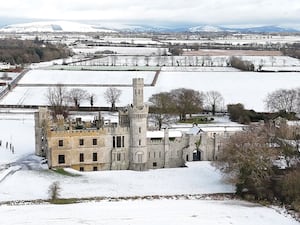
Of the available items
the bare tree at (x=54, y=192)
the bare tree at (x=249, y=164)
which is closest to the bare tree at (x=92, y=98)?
the bare tree at (x=54, y=192)

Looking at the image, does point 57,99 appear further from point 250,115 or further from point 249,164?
point 249,164

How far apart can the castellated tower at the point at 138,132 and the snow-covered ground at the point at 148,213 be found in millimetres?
10215

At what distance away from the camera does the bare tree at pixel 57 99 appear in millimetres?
76250

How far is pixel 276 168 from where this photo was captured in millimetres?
44281

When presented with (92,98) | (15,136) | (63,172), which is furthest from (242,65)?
(63,172)

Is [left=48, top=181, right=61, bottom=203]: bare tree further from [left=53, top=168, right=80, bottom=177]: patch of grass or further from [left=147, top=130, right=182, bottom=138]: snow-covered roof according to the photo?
[left=147, top=130, right=182, bottom=138]: snow-covered roof

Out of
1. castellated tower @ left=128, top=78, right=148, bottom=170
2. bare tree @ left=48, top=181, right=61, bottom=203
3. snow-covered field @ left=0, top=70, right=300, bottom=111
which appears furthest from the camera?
snow-covered field @ left=0, top=70, right=300, bottom=111

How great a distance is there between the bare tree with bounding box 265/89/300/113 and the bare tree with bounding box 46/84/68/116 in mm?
28196

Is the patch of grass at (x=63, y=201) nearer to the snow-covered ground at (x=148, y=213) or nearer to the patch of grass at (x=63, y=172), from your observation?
the snow-covered ground at (x=148, y=213)

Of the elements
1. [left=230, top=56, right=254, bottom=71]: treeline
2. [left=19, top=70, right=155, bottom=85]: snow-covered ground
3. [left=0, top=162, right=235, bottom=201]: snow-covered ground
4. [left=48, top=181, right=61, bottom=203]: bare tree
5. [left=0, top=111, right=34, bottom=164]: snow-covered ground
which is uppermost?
[left=230, top=56, right=254, bottom=71]: treeline

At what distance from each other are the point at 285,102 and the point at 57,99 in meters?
33.4

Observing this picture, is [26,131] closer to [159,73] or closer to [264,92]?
[264,92]

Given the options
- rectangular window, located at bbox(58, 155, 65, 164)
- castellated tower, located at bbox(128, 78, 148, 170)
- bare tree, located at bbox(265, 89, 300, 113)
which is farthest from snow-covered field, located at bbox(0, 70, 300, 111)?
rectangular window, located at bbox(58, 155, 65, 164)

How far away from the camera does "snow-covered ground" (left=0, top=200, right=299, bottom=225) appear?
3506 centimetres
